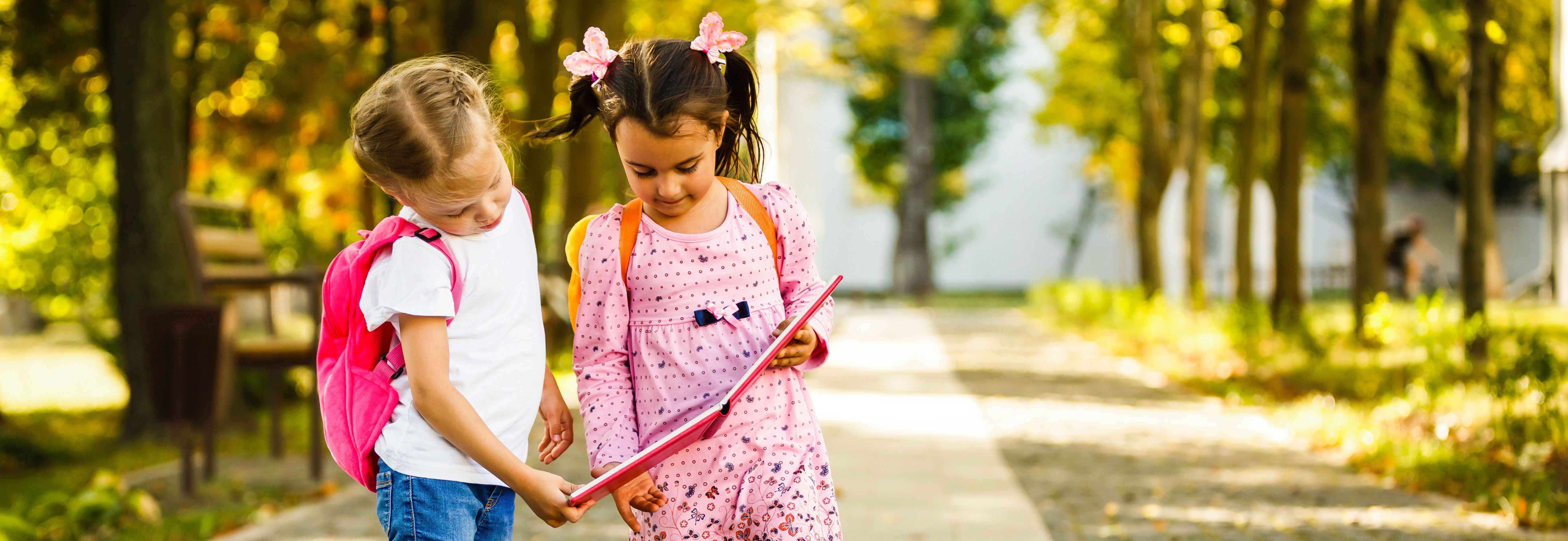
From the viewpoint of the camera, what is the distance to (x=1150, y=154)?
16328 millimetres

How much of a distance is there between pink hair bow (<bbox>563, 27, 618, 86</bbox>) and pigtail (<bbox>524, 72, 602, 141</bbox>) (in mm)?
13

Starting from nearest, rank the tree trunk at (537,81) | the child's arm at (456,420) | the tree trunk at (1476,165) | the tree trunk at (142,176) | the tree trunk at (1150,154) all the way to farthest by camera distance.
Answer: the child's arm at (456,420)
the tree trunk at (142,176)
the tree trunk at (1476,165)
the tree trunk at (537,81)
the tree trunk at (1150,154)

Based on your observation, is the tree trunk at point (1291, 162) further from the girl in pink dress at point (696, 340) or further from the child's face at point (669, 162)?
the child's face at point (669, 162)

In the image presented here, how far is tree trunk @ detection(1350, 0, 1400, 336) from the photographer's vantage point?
389 inches

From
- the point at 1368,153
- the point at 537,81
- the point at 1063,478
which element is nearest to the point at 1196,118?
the point at 1368,153

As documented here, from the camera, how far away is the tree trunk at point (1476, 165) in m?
7.85

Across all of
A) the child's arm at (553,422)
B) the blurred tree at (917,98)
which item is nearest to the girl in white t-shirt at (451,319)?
the child's arm at (553,422)

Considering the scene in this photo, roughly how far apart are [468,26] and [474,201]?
6.96 meters

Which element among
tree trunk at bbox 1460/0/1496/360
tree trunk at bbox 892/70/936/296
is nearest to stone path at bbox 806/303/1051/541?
tree trunk at bbox 1460/0/1496/360

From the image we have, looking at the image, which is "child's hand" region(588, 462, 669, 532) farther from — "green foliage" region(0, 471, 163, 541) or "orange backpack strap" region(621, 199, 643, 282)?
"green foliage" region(0, 471, 163, 541)

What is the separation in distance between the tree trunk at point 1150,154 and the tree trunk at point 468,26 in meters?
10.1

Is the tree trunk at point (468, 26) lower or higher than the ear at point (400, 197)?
higher

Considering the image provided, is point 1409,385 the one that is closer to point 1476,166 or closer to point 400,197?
point 1476,166

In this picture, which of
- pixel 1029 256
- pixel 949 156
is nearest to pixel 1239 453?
pixel 949 156
